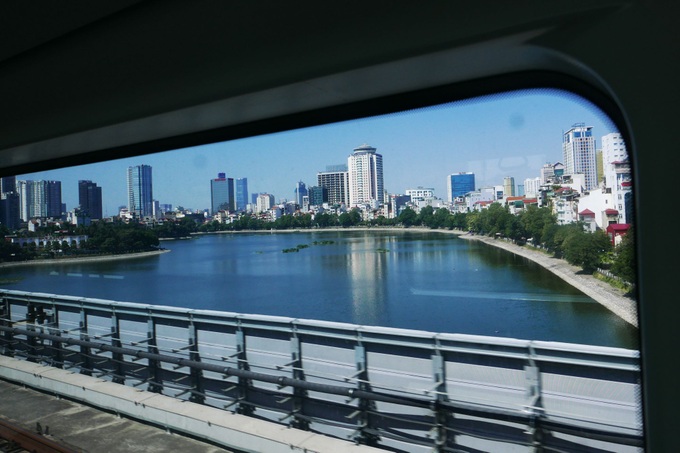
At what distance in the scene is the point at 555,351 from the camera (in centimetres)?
175

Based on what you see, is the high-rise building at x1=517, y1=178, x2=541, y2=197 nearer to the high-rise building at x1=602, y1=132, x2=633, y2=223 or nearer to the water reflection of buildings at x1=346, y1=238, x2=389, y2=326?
the high-rise building at x1=602, y1=132, x2=633, y2=223

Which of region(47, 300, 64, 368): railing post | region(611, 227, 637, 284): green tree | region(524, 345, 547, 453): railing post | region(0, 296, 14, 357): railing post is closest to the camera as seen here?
region(611, 227, 637, 284): green tree

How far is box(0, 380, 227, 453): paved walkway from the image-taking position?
318cm

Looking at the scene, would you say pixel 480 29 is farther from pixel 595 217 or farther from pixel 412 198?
pixel 412 198

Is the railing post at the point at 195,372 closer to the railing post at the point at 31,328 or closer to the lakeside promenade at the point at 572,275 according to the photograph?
the lakeside promenade at the point at 572,275

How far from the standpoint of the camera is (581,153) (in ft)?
5.06

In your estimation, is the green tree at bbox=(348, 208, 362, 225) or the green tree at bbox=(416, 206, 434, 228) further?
the green tree at bbox=(348, 208, 362, 225)

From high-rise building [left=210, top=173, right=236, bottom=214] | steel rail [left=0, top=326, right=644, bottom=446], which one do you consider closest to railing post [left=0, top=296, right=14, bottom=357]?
steel rail [left=0, top=326, right=644, bottom=446]

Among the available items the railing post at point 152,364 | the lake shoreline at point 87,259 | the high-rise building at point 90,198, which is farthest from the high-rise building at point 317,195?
the high-rise building at point 90,198

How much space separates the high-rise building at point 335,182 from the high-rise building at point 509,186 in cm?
80

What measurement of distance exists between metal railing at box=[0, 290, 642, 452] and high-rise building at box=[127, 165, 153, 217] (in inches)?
26.3

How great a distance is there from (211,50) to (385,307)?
1288 mm

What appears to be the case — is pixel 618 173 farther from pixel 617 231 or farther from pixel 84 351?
pixel 84 351

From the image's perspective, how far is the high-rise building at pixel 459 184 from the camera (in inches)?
72.0
